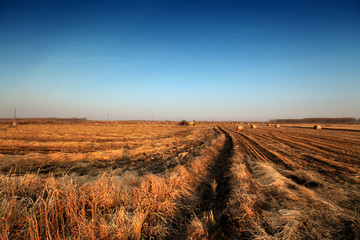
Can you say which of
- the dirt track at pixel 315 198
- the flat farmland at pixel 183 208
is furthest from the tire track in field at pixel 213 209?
the dirt track at pixel 315 198

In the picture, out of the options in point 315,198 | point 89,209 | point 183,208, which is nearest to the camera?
point 89,209

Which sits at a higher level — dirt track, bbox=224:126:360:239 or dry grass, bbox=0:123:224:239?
dry grass, bbox=0:123:224:239

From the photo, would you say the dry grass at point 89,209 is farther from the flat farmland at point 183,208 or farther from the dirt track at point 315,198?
the dirt track at point 315,198

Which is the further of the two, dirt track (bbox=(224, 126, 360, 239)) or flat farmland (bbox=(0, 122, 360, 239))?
dirt track (bbox=(224, 126, 360, 239))

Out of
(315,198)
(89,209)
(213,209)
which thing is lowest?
(213,209)

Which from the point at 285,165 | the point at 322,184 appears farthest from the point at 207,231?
the point at 285,165

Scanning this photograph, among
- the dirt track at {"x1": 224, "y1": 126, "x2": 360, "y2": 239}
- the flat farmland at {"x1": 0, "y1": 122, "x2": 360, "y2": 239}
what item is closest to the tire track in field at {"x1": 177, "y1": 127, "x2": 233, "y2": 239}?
the flat farmland at {"x1": 0, "y1": 122, "x2": 360, "y2": 239}

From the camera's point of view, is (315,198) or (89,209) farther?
(315,198)

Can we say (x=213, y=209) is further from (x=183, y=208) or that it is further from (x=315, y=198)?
(x=315, y=198)

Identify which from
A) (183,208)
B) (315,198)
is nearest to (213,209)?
(183,208)

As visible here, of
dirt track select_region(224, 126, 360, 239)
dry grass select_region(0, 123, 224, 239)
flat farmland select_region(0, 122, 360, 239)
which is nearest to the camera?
dry grass select_region(0, 123, 224, 239)

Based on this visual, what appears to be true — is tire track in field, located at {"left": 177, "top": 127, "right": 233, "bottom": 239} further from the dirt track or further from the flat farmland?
the dirt track

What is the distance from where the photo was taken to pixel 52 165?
7918mm

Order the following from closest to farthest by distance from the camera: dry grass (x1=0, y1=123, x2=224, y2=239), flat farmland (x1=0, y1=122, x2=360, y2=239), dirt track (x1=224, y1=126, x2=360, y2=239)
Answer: dry grass (x1=0, y1=123, x2=224, y2=239), flat farmland (x1=0, y1=122, x2=360, y2=239), dirt track (x1=224, y1=126, x2=360, y2=239)
